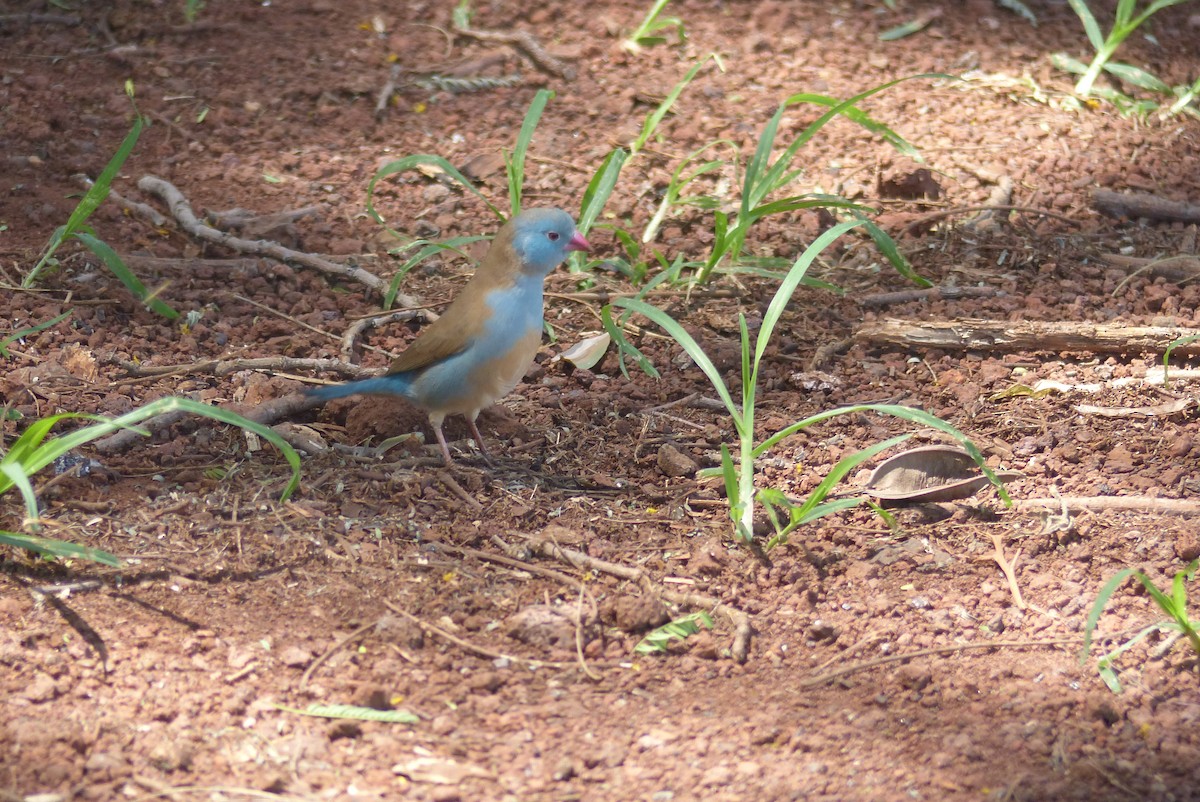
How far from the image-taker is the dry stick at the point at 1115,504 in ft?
10.6

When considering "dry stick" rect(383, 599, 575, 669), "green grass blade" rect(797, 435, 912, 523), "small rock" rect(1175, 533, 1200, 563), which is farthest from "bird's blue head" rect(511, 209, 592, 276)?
"small rock" rect(1175, 533, 1200, 563)

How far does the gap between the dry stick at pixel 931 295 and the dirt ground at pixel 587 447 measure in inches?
0.7

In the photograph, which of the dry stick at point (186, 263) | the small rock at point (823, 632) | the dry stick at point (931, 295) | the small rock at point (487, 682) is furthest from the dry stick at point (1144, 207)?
the small rock at point (487, 682)

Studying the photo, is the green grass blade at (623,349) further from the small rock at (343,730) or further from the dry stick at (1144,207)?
the dry stick at (1144,207)

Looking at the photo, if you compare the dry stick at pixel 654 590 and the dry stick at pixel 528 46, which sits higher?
the dry stick at pixel 528 46

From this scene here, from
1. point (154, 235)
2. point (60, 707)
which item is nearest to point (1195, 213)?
point (154, 235)

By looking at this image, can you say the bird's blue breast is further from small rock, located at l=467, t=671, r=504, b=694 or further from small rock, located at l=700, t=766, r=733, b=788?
small rock, located at l=700, t=766, r=733, b=788

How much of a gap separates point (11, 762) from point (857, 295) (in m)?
3.28

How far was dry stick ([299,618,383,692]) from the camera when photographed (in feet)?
8.51

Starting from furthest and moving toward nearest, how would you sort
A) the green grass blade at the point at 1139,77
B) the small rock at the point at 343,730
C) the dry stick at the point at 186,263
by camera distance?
the green grass blade at the point at 1139,77 → the dry stick at the point at 186,263 → the small rock at the point at 343,730

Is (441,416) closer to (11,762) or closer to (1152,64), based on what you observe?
(11,762)

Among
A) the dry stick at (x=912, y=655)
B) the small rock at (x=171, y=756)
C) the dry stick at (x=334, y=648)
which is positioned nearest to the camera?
the small rock at (x=171, y=756)

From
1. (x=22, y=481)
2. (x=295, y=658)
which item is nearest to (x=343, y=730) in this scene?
(x=295, y=658)

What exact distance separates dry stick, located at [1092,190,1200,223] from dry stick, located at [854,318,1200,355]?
1.07 m
